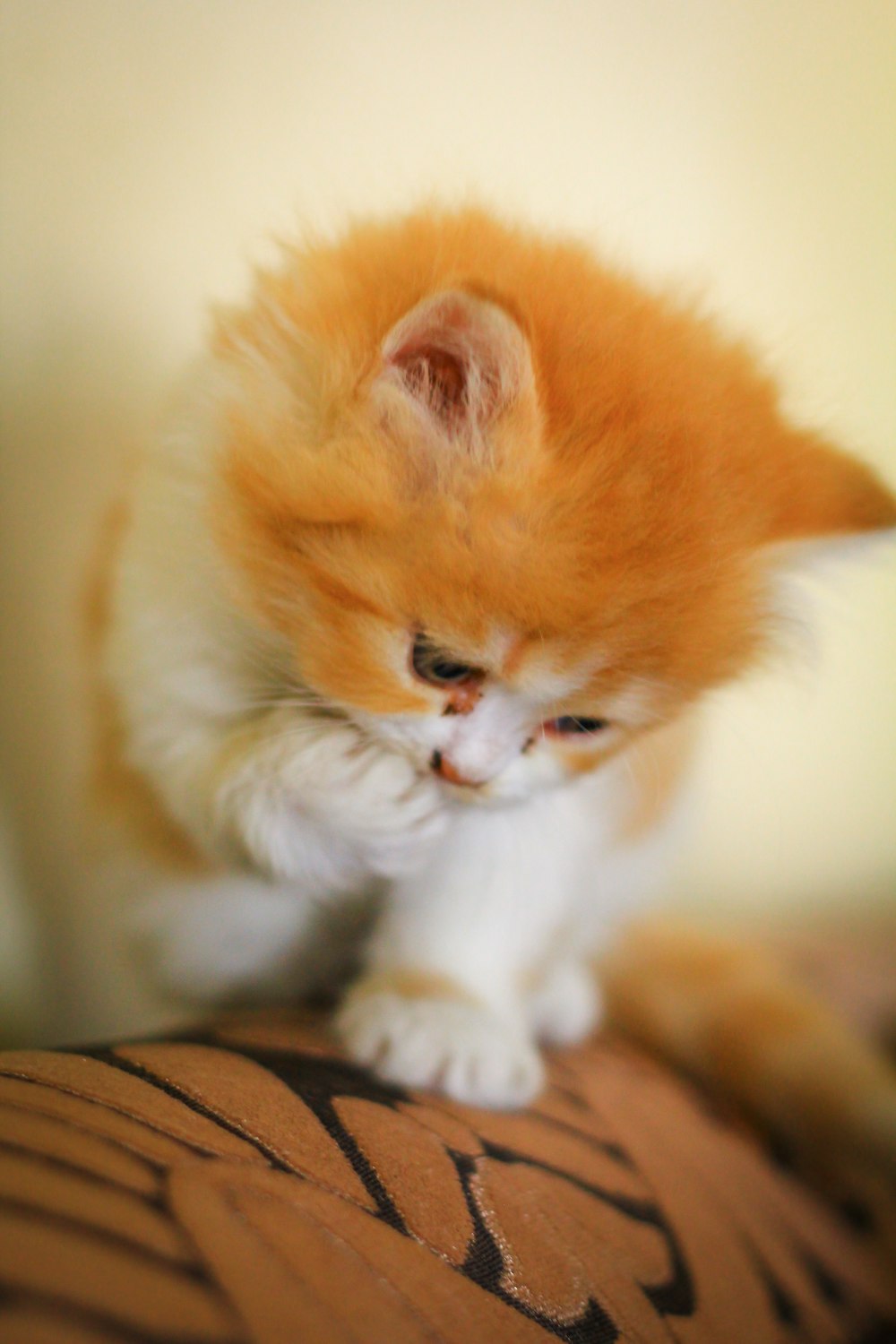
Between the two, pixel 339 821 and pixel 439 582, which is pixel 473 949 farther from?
pixel 439 582

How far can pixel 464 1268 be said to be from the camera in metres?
0.65

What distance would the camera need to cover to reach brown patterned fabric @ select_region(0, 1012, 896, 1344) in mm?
488

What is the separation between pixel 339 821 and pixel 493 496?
0.34 meters

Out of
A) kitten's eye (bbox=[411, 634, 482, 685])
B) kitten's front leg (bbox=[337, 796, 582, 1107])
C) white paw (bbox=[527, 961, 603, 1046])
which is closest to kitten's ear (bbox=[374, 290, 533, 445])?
kitten's eye (bbox=[411, 634, 482, 685])

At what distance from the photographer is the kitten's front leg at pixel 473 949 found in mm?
961

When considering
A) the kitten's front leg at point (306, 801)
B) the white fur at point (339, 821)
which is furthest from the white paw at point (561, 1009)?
the kitten's front leg at point (306, 801)

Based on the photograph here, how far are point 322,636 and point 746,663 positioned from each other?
427 millimetres

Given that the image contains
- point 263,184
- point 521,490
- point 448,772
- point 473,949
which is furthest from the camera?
point 263,184

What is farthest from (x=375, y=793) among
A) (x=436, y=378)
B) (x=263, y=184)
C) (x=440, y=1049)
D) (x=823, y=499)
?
(x=263, y=184)

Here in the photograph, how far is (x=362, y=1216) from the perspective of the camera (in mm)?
631

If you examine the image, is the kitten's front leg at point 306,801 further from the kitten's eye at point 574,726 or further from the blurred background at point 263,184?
the blurred background at point 263,184

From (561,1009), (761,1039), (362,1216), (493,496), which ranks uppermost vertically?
(493,496)

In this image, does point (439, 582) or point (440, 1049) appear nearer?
point (439, 582)

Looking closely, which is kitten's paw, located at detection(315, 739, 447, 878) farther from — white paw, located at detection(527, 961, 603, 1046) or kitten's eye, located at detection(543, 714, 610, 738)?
white paw, located at detection(527, 961, 603, 1046)
